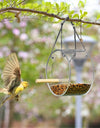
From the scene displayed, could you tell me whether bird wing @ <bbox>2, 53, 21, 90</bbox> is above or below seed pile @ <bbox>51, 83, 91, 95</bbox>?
above

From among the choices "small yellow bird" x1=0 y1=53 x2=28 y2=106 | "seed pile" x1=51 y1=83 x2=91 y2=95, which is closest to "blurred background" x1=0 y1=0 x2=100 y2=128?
"small yellow bird" x1=0 y1=53 x2=28 y2=106

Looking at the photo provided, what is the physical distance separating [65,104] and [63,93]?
5.77m

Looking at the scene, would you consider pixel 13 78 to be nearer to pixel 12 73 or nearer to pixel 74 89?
pixel 12 73

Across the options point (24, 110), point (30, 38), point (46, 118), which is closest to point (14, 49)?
point (30, 38)

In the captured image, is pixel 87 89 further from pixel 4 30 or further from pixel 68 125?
pixel 68 125

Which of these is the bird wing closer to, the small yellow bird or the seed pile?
the small yellow bird

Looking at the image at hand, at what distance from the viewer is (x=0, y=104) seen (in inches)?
64.4

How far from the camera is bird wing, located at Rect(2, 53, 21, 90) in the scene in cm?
181

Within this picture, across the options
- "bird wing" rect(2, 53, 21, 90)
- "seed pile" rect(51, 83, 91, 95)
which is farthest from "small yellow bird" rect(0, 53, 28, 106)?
"seed pile" rect(51, 83, 91, 95)

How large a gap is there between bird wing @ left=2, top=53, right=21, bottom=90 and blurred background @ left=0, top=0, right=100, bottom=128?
2.2 inches

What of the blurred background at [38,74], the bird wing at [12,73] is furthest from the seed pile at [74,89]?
the bird wing at [12,73]

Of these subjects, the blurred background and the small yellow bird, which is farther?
the blurred background

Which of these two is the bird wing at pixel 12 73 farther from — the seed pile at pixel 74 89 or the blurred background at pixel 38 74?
the seed pile at pixel 74 89

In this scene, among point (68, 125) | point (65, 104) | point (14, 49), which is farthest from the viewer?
point (68, 125)
